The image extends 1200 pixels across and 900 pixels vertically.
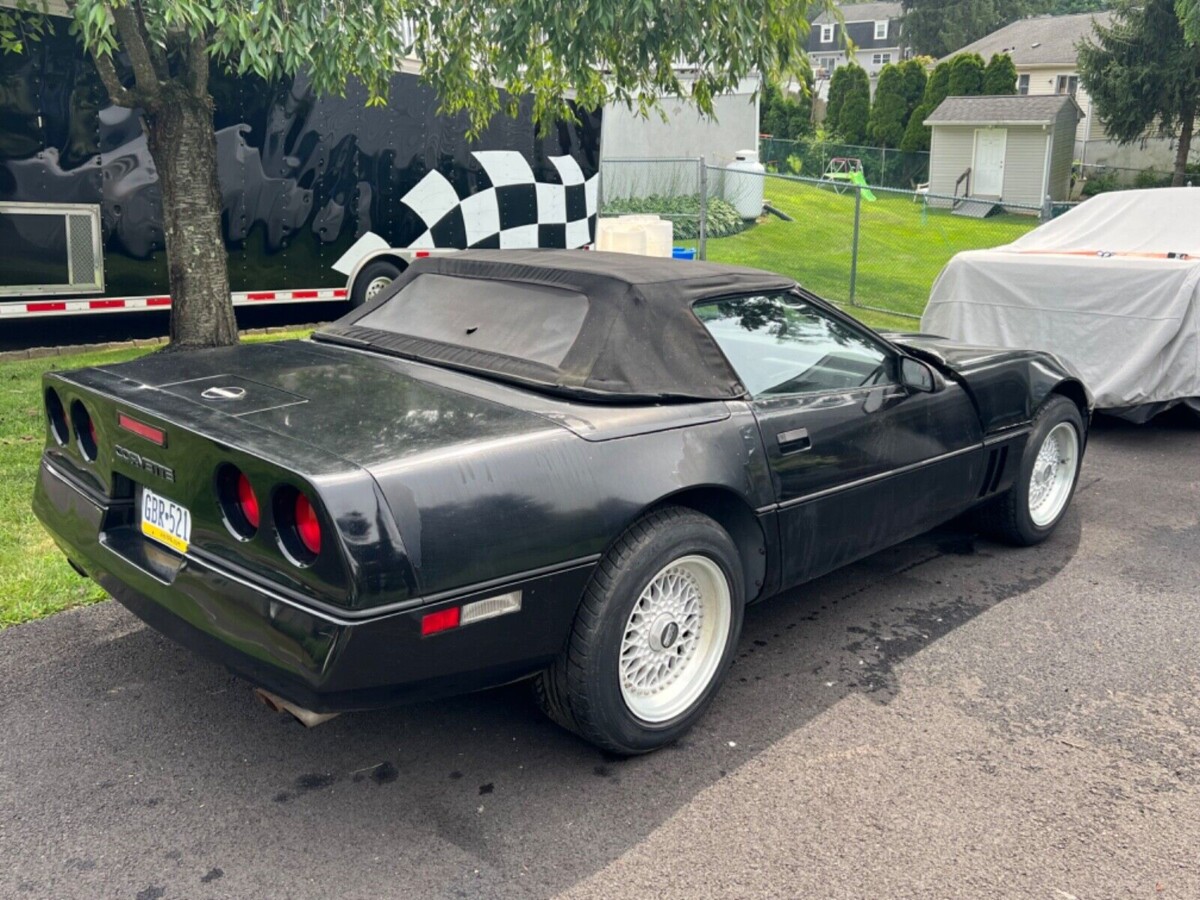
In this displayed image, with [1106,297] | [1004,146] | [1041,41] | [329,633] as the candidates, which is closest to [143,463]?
[329,633]

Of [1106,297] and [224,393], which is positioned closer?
[224,393]

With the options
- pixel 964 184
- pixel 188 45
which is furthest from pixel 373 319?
pixel 964 184

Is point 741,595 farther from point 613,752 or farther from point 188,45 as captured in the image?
point 188,45

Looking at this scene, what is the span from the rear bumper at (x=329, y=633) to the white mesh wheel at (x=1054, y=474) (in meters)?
3.02

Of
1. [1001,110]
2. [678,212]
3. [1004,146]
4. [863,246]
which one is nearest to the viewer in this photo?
[863,246]

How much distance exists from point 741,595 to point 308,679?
1.42m

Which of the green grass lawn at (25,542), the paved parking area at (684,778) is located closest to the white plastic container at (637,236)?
the green grass lawn at (25,542)

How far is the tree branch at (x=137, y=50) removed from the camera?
684 centimetres

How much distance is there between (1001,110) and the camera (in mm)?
34969

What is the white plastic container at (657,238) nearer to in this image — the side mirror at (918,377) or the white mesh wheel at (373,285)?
the white mesh wheel at (373,285)

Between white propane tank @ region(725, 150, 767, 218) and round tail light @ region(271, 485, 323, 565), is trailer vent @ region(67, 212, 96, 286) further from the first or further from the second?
white propane tank @ region(725, 150, 767, 218)

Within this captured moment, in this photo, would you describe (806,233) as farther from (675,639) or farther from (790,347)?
(675,639)

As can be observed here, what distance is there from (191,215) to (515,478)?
5607mm

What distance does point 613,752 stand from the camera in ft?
10.3
